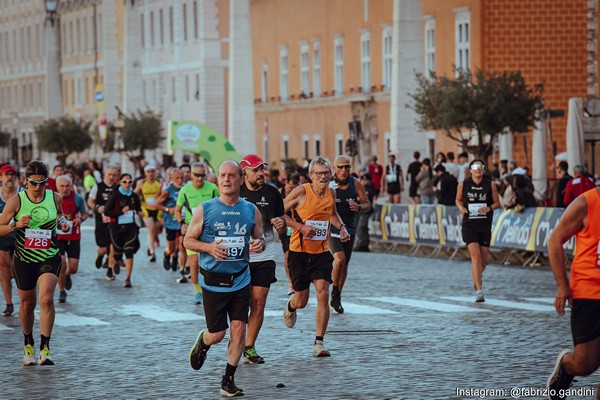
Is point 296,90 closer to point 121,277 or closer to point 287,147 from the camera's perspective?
point 287,147

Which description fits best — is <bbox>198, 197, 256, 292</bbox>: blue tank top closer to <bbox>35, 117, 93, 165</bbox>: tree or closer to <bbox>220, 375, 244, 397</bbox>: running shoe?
<bbox>220, 375, 244, 397</bbox>: running shoe

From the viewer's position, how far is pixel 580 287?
10805 mm

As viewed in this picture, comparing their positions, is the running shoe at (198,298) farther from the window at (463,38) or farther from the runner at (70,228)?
the window at (463,38)

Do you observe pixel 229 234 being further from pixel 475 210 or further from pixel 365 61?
pixel 365 61

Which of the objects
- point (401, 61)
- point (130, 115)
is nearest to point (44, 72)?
point (130, 115)

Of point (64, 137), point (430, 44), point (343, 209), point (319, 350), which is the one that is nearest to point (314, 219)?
point (319, 350)

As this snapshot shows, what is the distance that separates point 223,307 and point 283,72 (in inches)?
2311

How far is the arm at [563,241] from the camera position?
1058 cm

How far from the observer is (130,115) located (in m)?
74.5

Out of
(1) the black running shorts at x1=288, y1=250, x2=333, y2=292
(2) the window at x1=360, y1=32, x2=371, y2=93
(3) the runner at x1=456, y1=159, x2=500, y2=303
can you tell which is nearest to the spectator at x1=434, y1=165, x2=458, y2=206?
(3) the runner at x1=456, y1=159, x2=500, y2=303

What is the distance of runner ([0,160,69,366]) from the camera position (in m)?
15.3

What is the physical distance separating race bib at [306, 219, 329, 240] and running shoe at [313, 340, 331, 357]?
126 centimetres

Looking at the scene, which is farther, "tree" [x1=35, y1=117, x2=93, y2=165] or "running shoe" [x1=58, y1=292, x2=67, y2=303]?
"tree" [x1=35, y1=117, x2=93, y2=165]

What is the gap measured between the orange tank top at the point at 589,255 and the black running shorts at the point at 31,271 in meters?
6.05
